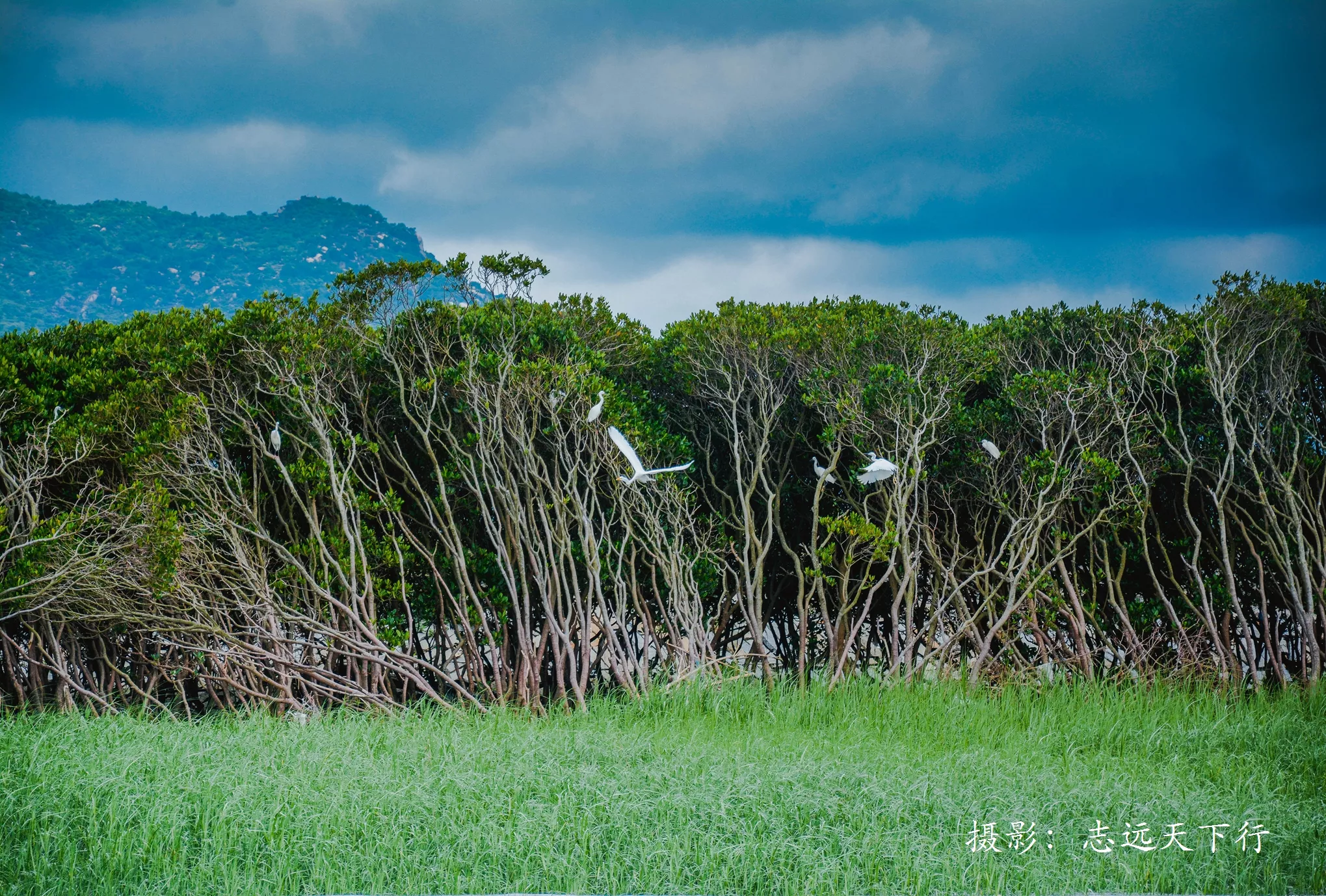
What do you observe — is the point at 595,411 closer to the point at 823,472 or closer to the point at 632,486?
the point at 632,486

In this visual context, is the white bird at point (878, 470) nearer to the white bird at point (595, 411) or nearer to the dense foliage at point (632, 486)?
the dense foliage at point (632, 486)

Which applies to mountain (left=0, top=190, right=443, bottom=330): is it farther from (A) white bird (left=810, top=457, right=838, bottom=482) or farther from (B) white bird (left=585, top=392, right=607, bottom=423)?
(A) white bird (left=810, top=457, right=838, bottom=482)

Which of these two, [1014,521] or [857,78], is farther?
[857,78]

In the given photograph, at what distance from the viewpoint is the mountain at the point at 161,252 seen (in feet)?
70.6

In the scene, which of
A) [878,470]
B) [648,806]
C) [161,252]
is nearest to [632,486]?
[878,470]

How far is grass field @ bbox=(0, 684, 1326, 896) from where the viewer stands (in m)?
3.45

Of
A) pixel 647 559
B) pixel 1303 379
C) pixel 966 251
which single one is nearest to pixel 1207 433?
pixel 1303 379

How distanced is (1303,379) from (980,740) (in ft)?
13.4

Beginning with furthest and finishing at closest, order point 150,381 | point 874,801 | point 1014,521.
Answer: point 1014,521, point 150,381, point 874,801

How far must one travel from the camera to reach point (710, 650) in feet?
22.5

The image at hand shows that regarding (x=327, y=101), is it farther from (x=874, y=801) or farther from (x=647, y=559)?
(x=874, y=801)

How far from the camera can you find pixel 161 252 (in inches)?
1067

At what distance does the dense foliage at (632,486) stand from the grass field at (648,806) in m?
1.11

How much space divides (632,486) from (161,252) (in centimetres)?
2616
